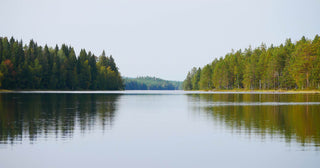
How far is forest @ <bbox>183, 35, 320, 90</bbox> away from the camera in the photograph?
118m

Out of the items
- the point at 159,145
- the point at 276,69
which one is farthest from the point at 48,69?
the point at 159,145

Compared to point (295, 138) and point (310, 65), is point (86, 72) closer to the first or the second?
point (310, 65)

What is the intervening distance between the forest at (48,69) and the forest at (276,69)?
6572 cm

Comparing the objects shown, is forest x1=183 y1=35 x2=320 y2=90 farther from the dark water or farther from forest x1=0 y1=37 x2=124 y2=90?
the dark water

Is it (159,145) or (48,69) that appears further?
(48,69)

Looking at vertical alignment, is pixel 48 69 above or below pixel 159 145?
above

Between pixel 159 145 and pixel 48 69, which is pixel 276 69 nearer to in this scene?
pixel 48 69

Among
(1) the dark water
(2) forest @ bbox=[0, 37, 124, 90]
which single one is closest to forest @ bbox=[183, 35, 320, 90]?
(2) forest @ bbox=[0, 37, 124, 90]

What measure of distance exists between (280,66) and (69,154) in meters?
140

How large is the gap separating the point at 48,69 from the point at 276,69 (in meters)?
100

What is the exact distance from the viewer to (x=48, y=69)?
513 feet

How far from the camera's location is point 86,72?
175000 mm

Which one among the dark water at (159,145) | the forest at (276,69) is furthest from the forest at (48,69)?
the dark water at (159,145)

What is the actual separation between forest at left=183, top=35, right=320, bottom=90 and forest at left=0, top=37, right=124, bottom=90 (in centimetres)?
6572
